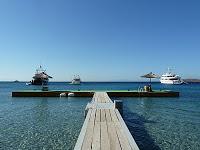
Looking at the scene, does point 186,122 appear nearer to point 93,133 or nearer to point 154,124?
point 154,124

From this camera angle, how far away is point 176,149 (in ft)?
43.6

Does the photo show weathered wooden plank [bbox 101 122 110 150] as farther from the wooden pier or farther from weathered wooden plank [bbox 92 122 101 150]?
weathered wooden plank [bbox 92 122 101 150]

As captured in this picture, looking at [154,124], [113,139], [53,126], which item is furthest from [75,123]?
[113,139]

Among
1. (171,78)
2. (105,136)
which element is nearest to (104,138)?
(105,136)

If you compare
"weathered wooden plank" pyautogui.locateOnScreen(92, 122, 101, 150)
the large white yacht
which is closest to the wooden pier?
"weathered wooden plank" pyautogui.locateOnScreen(92, 122, 101, 150)

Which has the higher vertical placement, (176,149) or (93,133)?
(93,133)

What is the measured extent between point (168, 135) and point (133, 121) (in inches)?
210

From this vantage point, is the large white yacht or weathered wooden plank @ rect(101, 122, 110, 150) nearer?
weathered wooden plank @ rect(101, 122, 110, 150)

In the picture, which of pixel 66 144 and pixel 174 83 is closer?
pixel 66 144

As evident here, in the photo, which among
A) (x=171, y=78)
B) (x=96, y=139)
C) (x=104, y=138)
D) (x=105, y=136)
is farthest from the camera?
(x=171, y=78)

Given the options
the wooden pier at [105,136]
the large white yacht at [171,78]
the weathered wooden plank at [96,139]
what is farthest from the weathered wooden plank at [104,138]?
the large white yacht at [171,78]

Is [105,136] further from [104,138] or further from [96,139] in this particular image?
[96,139]

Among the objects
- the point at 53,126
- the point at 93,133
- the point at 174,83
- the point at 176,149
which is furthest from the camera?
the point at 174,83

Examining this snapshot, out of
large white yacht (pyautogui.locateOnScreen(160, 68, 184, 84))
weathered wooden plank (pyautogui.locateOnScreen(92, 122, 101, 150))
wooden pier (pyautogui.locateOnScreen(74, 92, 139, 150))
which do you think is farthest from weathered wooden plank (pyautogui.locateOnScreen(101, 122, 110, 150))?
large white yacht (pyautogui.locateOnScreen(160, 68, 184, 84))
